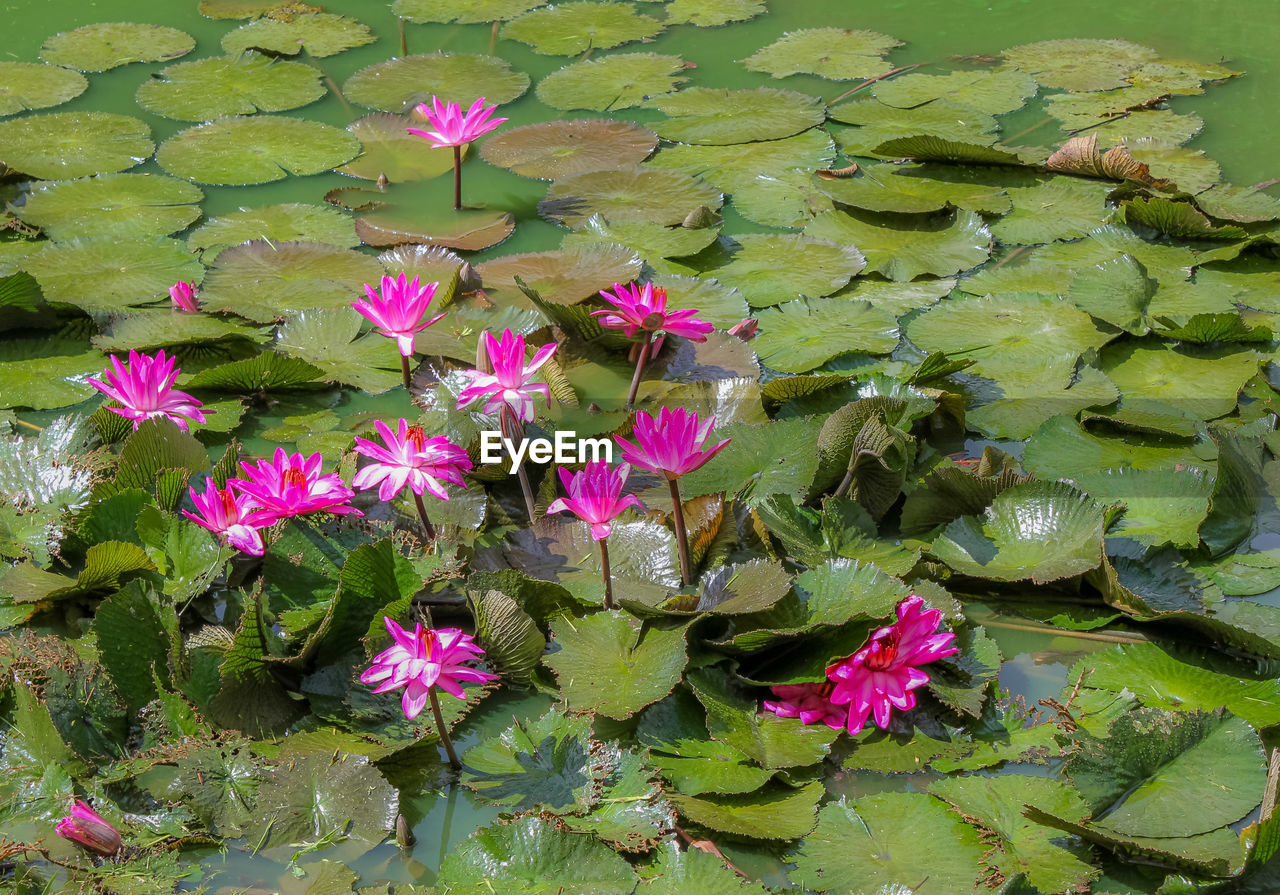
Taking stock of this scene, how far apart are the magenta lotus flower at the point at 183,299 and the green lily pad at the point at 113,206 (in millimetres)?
518

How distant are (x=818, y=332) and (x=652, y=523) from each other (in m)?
1.12

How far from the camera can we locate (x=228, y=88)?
194 inches

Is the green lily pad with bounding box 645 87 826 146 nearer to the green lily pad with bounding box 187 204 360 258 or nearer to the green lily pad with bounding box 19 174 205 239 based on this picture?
the green lily pad with bounding box 187 204 360 258

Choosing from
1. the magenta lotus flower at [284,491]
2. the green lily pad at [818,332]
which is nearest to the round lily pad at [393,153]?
the green lily pad at [818,332]

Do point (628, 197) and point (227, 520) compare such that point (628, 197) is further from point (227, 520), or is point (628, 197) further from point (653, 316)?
point (227, 520)

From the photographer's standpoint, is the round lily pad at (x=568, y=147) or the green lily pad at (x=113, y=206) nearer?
the green lily pad at (x=113, y=206)

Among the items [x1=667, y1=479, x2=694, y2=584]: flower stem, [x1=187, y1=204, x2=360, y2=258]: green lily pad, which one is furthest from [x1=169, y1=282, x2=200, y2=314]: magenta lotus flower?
[x1=667, y1=479, x2=694, y2=584]: flower stem

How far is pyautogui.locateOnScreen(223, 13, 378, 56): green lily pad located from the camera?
5277 millimetres

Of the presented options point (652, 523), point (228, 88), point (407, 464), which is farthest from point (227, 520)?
point (228, 88)

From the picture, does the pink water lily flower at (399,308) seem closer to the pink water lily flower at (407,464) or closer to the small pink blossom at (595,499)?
the pink water lily flower at (407,464)

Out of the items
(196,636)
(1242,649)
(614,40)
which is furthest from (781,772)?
(614,40)

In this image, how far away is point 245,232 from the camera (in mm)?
3900

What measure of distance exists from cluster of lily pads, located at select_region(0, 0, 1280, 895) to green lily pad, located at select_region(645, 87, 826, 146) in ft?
0.68

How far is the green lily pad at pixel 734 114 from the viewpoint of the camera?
4.61 metres
